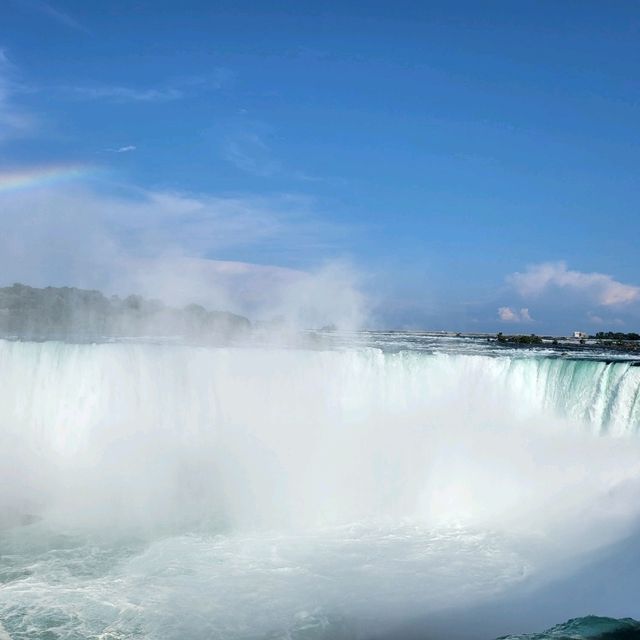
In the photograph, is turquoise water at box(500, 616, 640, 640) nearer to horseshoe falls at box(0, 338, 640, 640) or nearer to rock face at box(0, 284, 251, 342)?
horseshoe falls at box(0, 338, 640, 640)

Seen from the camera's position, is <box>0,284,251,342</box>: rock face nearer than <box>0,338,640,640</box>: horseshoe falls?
No

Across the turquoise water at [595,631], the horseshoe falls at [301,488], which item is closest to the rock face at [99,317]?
the horseshoe falls at [301,488]

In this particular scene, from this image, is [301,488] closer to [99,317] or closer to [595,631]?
[595,631]

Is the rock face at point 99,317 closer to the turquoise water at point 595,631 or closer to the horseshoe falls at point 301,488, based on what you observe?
the horseshoe falls at point 301,488

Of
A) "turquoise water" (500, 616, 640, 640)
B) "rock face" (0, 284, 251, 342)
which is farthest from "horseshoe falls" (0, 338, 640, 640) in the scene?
"rock face" (0, 284, 251, 342)

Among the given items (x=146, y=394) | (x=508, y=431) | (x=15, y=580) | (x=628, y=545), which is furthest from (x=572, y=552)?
(x=146, y=394)

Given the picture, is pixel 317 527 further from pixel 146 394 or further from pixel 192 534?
pixel 146 394
